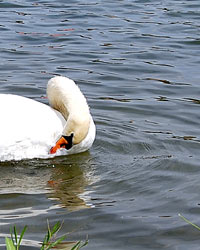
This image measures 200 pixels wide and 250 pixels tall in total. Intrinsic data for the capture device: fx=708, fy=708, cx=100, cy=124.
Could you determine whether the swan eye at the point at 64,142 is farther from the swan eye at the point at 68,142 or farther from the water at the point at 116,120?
the water at the point at 116,120

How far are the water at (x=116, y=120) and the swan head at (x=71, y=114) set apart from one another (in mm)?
334

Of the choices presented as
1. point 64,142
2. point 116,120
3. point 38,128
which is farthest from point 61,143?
point 116,120

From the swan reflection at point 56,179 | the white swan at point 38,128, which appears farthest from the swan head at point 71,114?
the swan reflection at point 56,179

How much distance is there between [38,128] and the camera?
6.54 m

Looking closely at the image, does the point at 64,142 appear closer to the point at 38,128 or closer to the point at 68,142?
the point at 68,142

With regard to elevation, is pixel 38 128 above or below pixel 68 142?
above

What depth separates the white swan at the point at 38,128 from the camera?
21.2ft

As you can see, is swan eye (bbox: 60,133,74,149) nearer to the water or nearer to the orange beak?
the orange beak

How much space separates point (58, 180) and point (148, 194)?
93 centimetres

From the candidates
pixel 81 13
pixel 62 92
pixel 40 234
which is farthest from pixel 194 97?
pixel 81 13

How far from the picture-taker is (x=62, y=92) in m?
7.00

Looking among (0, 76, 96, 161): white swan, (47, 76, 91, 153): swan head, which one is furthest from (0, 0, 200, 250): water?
(47, 76, 91, 153): swan head

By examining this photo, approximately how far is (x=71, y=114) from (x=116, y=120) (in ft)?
5.55

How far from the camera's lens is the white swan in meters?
6.46
